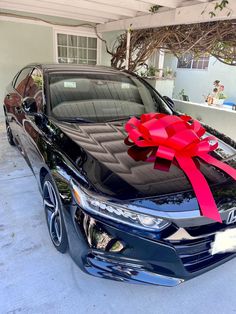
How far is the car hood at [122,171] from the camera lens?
1385mm

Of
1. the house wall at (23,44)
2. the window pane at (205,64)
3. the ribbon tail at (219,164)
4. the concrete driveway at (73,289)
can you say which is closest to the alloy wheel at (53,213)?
the concrete driveway at (73,289)

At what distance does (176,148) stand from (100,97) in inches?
43.5

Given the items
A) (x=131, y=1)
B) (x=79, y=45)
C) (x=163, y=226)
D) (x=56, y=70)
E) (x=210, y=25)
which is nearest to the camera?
(x=163, y=226)

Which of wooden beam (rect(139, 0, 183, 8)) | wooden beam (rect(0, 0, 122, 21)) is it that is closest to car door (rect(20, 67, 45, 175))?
wooden beam (rect(139, 0, 183, 8))

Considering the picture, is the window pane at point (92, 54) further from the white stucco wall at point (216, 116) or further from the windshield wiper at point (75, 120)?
the windshield wiper at point (75, 120)

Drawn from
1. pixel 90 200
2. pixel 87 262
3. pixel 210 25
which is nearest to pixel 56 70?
pixel 90 200

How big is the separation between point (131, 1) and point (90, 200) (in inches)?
150

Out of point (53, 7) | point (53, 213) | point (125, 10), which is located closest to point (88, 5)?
point (125, 10)

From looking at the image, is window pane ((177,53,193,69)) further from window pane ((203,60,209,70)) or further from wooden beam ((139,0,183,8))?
wooden beam ((139,0,183,8))

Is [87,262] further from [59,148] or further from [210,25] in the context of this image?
[210,25]

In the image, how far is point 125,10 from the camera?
470 cm

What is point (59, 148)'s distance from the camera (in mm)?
1801

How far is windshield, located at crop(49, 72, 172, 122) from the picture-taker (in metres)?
2.27

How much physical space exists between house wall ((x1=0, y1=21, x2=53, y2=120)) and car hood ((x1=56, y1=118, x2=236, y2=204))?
479 cm
